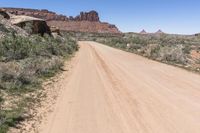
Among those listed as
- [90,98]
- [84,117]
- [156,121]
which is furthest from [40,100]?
[156,121]

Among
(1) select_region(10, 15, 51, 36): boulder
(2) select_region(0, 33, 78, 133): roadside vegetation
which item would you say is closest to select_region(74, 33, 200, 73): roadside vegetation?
(2) select_region(0, 33, 78, 133): roadside vegetation

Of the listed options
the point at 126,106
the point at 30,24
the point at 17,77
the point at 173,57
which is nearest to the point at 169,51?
the point at 173,57

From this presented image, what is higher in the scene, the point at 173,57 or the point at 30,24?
the point at 30,24

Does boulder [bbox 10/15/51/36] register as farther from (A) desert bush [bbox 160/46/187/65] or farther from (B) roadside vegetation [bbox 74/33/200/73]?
(A) desert bush [bbox 160/46/187/65]

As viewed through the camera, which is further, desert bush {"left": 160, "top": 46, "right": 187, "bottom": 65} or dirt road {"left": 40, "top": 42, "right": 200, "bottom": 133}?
desert bush {"left": 160, "top": 46, "right": 187, "bottom": 65}

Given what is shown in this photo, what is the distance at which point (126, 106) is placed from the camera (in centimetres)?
1077

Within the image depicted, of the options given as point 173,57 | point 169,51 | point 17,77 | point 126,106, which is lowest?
point 173,57

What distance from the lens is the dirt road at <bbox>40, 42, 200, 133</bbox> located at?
8.67m

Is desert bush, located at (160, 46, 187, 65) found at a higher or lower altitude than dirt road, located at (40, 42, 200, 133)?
lower

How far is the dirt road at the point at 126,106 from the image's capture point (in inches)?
341

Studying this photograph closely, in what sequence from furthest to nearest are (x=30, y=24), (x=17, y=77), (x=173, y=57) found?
(x=30, y=24) → (x=173, y=57) → (x=17, y=77)

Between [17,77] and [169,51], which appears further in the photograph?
[169,51]

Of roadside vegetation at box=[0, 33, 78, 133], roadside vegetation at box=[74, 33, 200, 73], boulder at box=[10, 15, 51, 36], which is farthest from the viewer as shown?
boulder at box=[10, 15, 51, 36]

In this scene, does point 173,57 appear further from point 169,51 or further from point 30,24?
point 30,24
